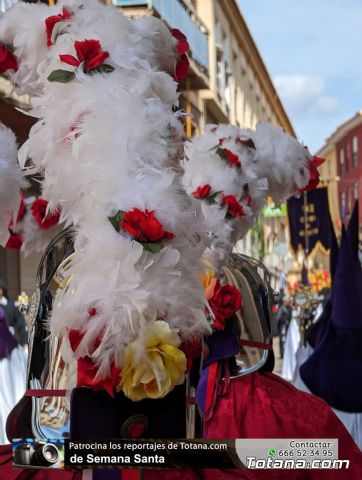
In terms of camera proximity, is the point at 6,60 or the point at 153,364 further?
the point at 6,60

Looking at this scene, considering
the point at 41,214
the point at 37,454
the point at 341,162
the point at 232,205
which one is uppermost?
the point at 341,162

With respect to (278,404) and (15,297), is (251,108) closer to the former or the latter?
(15,297)

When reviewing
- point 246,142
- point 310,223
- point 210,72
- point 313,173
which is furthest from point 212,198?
point 210,72

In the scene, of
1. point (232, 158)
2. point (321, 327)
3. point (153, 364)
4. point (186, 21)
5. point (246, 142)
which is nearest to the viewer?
point (153, 364)

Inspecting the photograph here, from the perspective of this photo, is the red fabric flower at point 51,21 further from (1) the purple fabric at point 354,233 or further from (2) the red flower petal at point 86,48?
(1) the purple fabric at point 354,233

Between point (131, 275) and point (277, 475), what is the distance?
1450 millimetres

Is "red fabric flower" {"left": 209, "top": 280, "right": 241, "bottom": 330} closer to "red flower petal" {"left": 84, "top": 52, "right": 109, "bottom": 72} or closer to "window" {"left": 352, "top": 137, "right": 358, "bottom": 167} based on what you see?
"red flower petal" {"left": 84, "top": 52, "right": 109, "bottom": 72}

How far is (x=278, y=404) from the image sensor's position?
386 cm

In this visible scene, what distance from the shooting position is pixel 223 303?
148 inches

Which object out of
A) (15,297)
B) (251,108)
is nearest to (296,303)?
(15,297)

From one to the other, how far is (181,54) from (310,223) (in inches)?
468

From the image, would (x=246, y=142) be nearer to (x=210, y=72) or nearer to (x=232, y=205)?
(x=232, y=205)

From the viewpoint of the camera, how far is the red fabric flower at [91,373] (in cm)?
212

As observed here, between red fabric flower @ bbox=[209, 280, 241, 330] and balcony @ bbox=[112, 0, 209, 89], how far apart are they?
987cm
